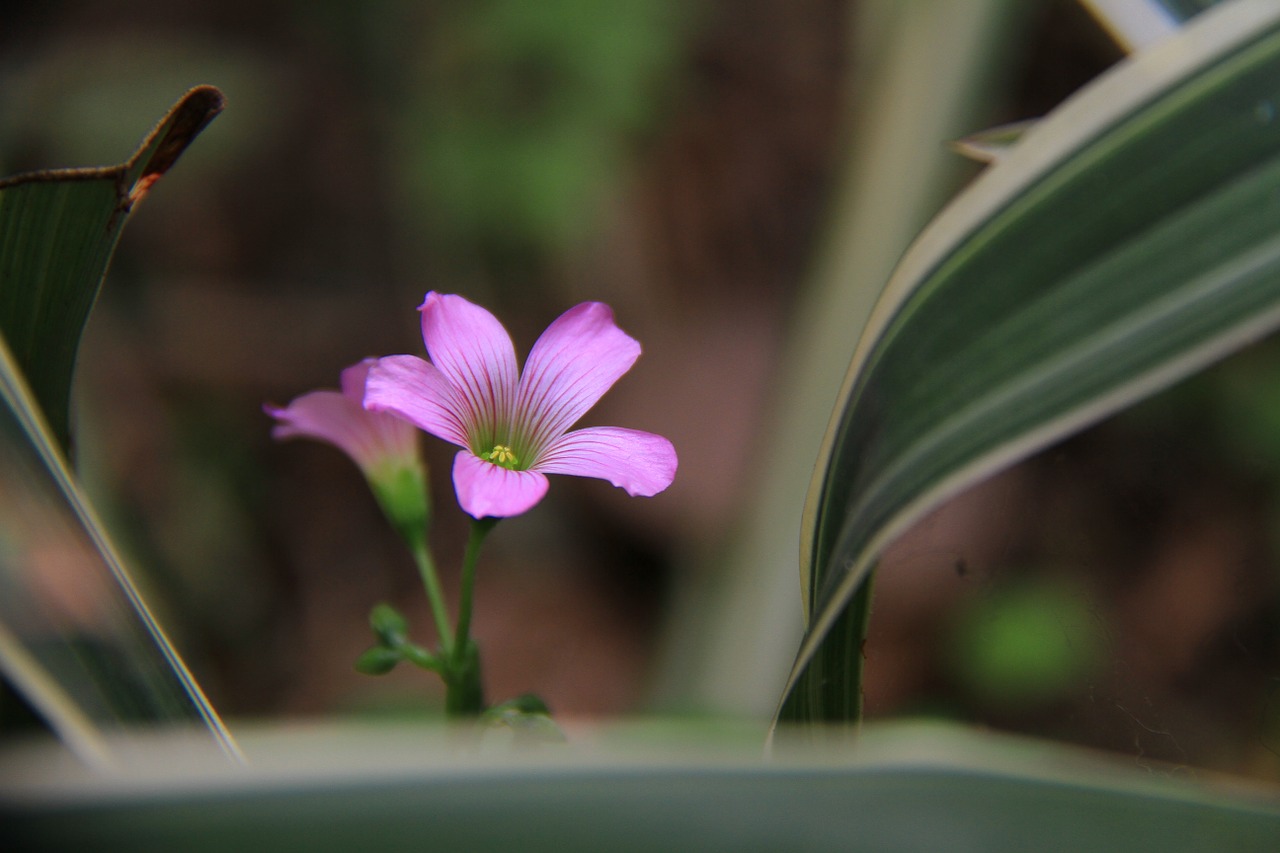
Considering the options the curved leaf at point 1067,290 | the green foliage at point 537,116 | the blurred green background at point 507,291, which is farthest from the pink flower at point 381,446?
the green foliage at point 537,116

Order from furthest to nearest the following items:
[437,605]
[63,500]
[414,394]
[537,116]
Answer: [537,116]
[437,605]
[414,394]
[63,500]

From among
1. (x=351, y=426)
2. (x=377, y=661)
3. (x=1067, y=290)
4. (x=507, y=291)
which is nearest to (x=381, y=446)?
(x=351, y=426)

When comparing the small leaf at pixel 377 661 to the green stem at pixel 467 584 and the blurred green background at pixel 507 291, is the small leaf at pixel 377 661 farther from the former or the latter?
the blurred green background at pixel 507 291

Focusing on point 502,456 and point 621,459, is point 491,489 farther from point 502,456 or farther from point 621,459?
point 502,456

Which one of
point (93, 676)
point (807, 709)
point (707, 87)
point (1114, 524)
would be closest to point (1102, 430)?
point (1114, 524)

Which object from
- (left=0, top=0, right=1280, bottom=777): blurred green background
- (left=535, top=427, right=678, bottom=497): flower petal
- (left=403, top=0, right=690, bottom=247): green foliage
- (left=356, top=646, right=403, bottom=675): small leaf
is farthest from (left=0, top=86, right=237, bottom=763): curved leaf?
(left=403, top=0, right=690, bottom=247): green foliage

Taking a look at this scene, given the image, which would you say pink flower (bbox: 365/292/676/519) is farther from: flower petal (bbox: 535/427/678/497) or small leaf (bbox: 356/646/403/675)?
small leaf (bbox: 356/646/403/675)

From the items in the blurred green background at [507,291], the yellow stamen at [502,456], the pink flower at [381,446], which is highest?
the blurred green background at [507,291]

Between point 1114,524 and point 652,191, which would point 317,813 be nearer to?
point 1114,524
